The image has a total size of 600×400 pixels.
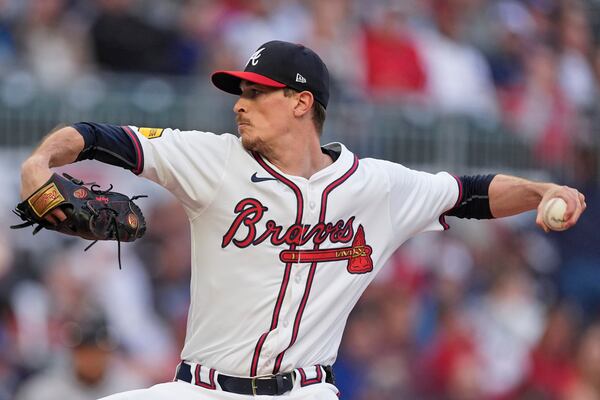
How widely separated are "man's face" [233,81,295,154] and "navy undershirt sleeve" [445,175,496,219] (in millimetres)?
921

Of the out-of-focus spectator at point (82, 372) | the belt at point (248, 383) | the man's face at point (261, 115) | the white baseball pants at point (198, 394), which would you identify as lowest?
the out-of-focus spectator at point (82, 372)

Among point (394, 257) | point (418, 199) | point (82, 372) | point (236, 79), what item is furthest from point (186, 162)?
point (394, 257)

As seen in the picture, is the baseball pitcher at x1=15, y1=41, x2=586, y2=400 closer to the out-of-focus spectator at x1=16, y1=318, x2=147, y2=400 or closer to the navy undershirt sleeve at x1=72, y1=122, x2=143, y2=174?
the navy undershirt sleeve at x1=72, y1=122, x2=143, y2=174

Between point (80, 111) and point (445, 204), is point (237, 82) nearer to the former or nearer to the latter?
point (445, 204)

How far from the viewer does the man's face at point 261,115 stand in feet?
17.0

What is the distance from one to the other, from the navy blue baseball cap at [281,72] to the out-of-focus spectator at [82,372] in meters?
2.76

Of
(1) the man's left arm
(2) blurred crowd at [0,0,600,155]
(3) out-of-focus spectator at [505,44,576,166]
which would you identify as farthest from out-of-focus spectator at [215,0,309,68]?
(1) the man's left arm

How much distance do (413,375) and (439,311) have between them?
606mm

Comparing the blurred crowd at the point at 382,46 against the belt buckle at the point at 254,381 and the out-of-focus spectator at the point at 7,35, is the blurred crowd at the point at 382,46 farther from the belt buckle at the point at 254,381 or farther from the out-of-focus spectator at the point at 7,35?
the belt buckle at the point at 254,381

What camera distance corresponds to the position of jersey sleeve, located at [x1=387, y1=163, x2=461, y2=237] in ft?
18.0

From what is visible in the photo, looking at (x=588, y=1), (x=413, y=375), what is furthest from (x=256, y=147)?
(x=588, y=1)

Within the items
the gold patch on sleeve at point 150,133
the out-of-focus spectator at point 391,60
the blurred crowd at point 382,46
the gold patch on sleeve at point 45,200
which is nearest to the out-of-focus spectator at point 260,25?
the blurred crowd at point 382,46

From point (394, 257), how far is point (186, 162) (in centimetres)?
527

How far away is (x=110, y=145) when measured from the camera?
15.8 feet
